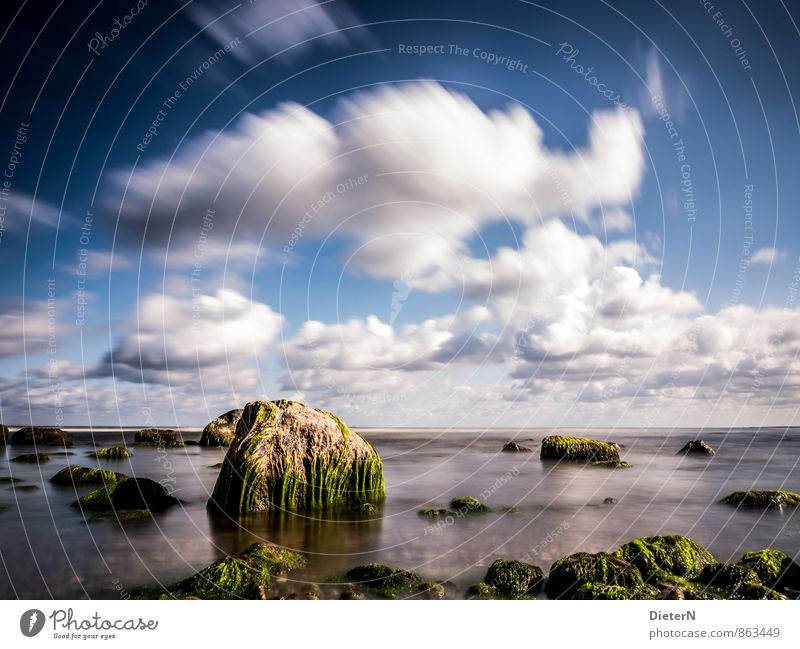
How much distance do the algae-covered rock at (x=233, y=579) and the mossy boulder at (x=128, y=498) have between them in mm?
Result: 5145

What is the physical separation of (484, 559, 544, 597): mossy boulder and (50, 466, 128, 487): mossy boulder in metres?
12.2

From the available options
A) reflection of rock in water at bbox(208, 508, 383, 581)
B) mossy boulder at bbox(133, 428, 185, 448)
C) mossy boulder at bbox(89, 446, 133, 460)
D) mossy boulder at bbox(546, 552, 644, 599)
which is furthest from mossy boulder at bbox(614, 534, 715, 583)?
mossy boulder at bbox(133, 428, 185, 448)

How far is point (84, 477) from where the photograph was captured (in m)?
14.9

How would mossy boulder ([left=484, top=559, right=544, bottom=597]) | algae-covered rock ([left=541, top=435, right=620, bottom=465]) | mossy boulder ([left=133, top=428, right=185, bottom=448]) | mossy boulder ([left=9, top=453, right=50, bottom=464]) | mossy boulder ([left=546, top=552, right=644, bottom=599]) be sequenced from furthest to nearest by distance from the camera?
mossy boulder ([left=133, top=428, right=185, bottom=448]) → algae-covered rock ([left=541, top=435, right=620, bottom=465]) → mossy boulder ([left=9, top=453, right=50, bottom=464]) → mossy boulder ([left=484, top=559, right=544, bottom=597]) → mossy boulder ([left=546, top=552, right=644, bottom=599])

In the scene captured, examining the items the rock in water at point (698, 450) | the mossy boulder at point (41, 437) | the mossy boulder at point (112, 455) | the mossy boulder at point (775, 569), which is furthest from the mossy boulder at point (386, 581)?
the mossy boulder at point (41, 437)

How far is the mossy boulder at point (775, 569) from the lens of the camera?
6.75 meters

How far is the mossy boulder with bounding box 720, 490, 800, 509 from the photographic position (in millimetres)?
12453

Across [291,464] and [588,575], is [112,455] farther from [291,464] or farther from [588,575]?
[588,575]

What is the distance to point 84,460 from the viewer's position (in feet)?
73.4

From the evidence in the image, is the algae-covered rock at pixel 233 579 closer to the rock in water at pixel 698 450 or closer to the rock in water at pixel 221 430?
the rock in water at pixel 221 430

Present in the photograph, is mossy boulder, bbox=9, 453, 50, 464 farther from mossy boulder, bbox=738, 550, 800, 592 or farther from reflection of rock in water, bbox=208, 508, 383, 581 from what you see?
mossy boulder, bbox=738, 550, 800, 592
